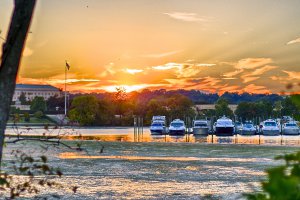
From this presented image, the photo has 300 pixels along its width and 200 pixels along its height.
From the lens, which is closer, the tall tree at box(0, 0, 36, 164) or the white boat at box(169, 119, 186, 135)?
the tall tree at box(0, 0, 36, 164)

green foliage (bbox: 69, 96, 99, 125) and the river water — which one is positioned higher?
green foliage (bbox: 69, 96, 99, 125)

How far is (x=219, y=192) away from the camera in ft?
61.9

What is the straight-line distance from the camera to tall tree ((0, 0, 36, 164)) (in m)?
4.22

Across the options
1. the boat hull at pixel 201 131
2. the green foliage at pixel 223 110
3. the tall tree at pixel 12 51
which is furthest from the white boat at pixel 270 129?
the tall tree at pixel 12 51

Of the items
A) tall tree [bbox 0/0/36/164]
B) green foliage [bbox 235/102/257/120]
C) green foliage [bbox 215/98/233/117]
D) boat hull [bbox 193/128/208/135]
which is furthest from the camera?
green foliage [bbox 215/98/233/117]

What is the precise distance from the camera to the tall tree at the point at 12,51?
422cm

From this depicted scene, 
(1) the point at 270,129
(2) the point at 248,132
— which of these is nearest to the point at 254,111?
(2) the point at 248,132

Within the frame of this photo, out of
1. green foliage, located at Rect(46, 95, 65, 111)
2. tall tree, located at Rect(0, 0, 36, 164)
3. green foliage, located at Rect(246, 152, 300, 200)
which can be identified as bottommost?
green foliage, located at Rect(246, 152, 300, 200)

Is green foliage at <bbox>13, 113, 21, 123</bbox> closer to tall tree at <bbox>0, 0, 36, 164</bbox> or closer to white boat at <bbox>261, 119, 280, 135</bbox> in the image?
tall tree at <bbox>0, 0, 36, 164</bbox>

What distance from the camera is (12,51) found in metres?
4.32

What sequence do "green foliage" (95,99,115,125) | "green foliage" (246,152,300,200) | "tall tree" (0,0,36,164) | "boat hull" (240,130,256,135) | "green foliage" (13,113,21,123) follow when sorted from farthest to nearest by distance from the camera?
1. "green foliage" (95,99,115,125)
2. "boat hull" (240,130,256,135)
3. "green foliage" (13,113,21,123)
4. "tall tree" (0,0,36,164)
5. "green foliage" (246,152,300,200)

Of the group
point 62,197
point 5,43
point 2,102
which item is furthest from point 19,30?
point 62,197

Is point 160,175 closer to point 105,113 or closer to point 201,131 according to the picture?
point 201,131

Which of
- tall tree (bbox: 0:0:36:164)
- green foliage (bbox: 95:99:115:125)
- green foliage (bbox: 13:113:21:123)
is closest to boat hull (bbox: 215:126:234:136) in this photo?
green foliage (bbox: 95:99:115:125)
